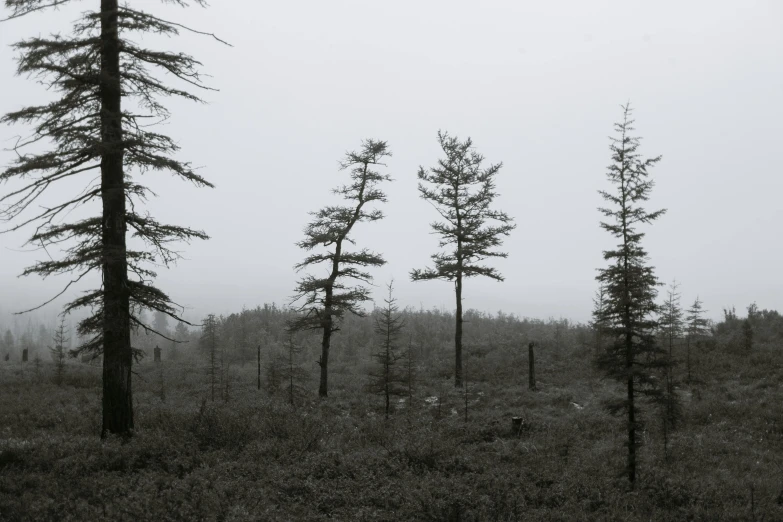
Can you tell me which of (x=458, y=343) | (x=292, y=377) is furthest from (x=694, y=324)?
(x=292, y=377)

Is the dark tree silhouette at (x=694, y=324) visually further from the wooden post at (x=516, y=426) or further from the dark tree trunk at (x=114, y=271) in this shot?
the dark tree trunk at (x=114, y=271)

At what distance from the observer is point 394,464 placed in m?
10.6

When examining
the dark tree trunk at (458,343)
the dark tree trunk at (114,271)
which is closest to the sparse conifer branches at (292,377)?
the dark tree trunk at (458,343)

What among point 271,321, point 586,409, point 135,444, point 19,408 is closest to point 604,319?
point 586,409

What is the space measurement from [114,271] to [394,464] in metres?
8.04

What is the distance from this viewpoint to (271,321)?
44.8 metres

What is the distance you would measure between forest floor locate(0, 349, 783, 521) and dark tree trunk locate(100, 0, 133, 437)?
3.14 ft

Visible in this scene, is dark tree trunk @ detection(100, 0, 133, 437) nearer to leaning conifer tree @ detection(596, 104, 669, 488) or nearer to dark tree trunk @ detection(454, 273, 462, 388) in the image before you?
leaning conifer tree @ detection(596, 104, 669, 488)

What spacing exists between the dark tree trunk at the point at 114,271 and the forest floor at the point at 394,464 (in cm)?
96

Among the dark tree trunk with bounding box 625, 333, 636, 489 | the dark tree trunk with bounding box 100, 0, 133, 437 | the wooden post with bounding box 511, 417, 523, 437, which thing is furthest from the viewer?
the wooden post with bounding box 511, 417, 523, 437

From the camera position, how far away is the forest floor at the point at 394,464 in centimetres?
818

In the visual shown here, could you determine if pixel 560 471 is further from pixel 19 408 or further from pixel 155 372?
pixel 155 372

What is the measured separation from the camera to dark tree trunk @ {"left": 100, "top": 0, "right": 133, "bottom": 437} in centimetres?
1102

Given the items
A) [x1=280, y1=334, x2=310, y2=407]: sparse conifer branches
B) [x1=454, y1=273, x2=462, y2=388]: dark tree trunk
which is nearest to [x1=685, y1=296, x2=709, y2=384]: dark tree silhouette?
[x1=454, y1=273, x2=462, y2=388]: dark tree trunk
